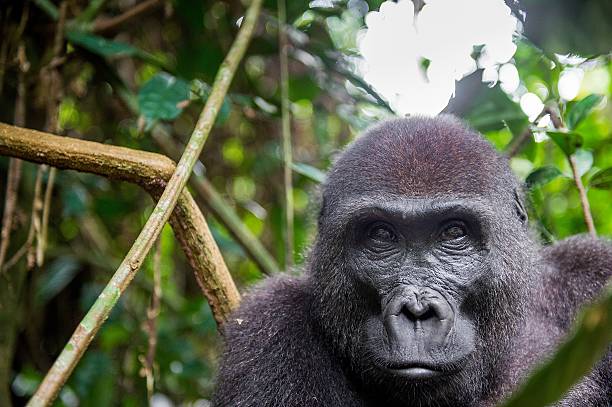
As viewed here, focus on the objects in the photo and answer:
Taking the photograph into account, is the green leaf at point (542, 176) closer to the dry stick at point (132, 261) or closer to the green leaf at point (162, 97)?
the dry stick at point (132, 261)

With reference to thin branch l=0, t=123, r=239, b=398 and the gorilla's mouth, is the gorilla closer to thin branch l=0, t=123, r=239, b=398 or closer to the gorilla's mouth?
the gorilla's mouth

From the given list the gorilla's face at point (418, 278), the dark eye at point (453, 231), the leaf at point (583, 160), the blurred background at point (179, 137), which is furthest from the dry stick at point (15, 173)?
the leaf at point (583, 160)

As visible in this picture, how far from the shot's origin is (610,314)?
1294 mm

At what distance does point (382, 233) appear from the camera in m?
3.43

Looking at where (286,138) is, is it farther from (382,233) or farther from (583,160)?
(583,160)

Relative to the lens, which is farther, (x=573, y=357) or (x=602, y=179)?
(x=602, y=179)

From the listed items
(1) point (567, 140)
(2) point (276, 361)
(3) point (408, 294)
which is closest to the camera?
(3) point (408, 294)

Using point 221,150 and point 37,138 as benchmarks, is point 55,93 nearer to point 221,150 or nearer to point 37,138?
point 37,138

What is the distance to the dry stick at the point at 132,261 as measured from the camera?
195 centimetres

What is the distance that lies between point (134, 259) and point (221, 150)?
14.4 ft

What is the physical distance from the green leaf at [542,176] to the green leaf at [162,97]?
1988 mm

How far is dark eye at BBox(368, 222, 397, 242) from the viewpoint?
11.2 ft

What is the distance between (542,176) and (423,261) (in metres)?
1.26

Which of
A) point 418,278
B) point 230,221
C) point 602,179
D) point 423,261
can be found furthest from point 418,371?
point 230,221
